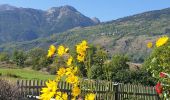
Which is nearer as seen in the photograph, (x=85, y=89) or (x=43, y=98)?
(x=43, y=98)

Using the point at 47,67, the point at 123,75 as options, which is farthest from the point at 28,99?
the point at 47,67

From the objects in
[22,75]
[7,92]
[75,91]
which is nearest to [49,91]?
[75,91]

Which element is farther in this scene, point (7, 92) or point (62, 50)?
point (7, 92)

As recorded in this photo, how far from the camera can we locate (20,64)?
273 feet

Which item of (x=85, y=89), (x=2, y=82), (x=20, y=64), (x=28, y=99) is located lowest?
(x=20, y=64)

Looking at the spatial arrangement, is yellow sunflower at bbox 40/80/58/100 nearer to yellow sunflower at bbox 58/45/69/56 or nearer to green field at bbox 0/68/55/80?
yellow sunflower at bbox 58/45/69/56

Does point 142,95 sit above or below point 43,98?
below

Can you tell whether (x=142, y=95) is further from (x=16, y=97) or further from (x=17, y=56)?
(x=17, y=56)

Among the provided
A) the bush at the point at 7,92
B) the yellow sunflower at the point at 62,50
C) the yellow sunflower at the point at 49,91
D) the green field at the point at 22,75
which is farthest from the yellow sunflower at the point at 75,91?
the green field at the point at 22,75

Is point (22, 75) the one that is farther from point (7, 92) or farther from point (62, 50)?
point (62, 50)

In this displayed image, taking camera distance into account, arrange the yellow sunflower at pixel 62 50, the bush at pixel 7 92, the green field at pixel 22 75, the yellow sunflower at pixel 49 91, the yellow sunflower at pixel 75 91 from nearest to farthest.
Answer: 1. the yellow sunflower at pixel 49 91
2. the yellow sunflower at pixel 75 91
3. the yellow sunflower at pixel 62 50
4. the bush at pixel 7 92
5. the green field at pixel 22 75

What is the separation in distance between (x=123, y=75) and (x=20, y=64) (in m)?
52.7

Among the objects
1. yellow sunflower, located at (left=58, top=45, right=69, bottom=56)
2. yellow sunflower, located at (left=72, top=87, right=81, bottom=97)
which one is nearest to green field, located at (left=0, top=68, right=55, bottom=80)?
yellow sunflower, located at (left=58, top=45, right=69, bottom=56)

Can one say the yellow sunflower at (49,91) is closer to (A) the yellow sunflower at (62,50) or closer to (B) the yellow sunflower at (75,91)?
(B) the yellow sunflower at (75,91)
